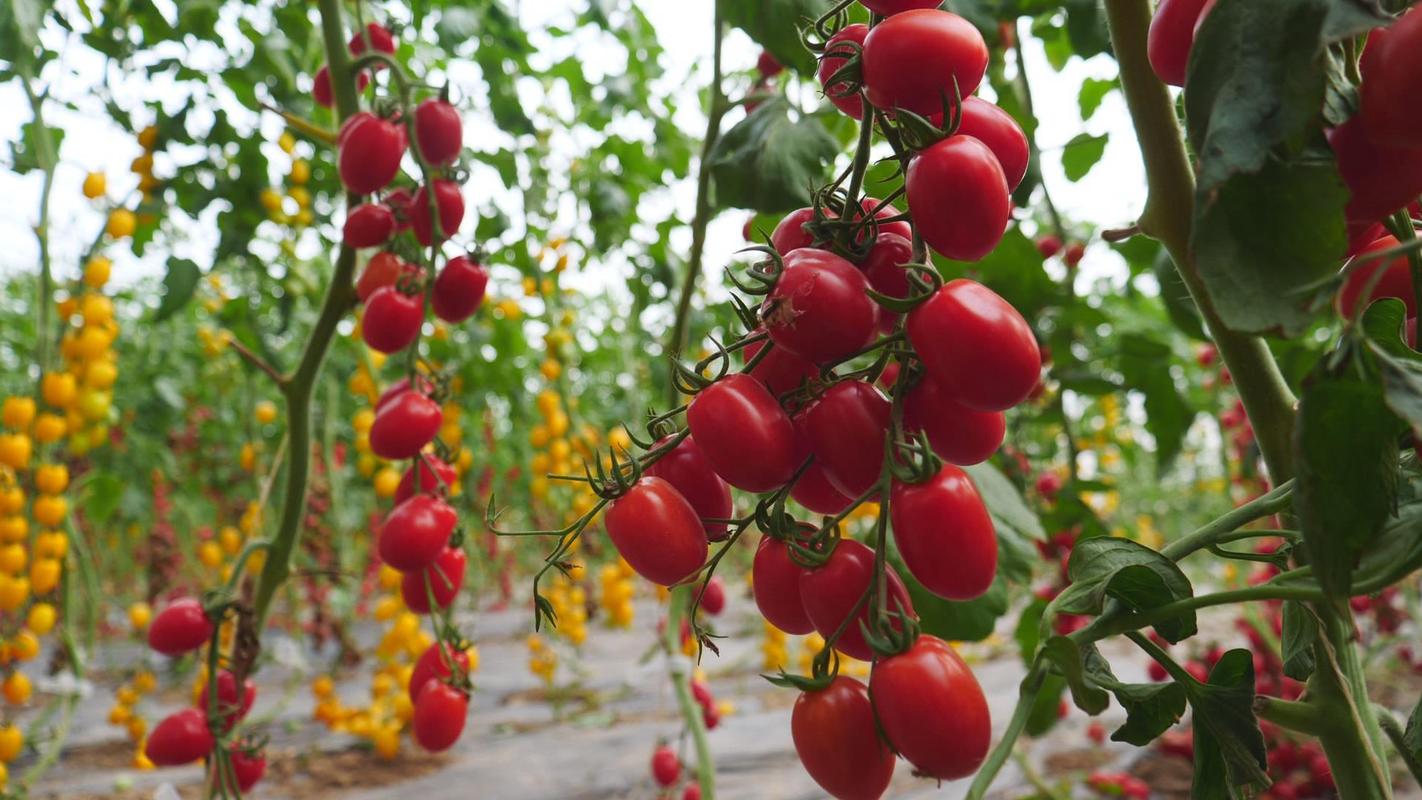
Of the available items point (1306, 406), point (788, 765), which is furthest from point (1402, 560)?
point (788, 765)

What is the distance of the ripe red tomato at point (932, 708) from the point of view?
32cm

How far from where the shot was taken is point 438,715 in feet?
2.56

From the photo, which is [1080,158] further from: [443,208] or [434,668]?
[434,668]

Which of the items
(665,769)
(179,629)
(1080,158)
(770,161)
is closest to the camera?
(770,161)

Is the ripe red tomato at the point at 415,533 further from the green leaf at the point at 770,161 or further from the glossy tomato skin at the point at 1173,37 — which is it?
the glossy tomato skin at the point at 1173,37

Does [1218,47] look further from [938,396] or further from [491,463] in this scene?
[491,463]

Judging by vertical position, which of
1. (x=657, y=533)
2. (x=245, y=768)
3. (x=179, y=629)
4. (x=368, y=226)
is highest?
(x=368, y=226)

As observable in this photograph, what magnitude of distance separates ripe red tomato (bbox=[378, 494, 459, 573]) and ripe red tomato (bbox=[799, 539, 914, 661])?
0.46 meters

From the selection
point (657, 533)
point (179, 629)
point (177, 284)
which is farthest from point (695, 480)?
point (177, 284)

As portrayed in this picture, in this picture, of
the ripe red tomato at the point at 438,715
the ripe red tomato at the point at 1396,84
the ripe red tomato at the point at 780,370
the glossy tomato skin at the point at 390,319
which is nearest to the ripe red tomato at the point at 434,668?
the ripe red tomato at the point at 438,715

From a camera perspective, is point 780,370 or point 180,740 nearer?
point 780,370

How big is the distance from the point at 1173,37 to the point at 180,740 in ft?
2.92

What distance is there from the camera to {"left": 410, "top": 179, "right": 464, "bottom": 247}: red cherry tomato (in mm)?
787

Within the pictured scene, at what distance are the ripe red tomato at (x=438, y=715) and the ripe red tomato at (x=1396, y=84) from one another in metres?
0.76
